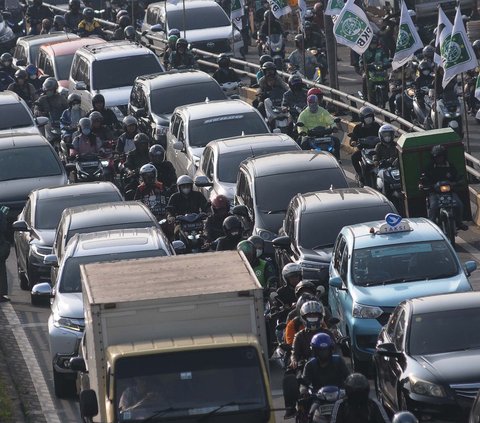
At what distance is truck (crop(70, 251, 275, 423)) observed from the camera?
14133mm

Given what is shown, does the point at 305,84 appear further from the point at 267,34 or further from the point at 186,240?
the point at 186,240

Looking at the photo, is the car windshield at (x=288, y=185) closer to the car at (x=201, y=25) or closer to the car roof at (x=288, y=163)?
the car roof at (x=288, y=163)

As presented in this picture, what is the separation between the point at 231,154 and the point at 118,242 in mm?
6708

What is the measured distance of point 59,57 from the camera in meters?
40.2

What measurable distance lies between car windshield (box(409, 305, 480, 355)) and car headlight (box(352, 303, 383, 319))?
81.6 inches

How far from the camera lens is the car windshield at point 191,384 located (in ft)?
46.2

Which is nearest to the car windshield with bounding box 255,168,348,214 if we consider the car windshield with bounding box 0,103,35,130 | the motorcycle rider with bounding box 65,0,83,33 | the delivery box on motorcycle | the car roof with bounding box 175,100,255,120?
the delivery box on motorcycle

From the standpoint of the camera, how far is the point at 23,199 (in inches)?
1104

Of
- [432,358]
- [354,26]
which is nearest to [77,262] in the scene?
[432,358]

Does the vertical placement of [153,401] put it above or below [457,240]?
above

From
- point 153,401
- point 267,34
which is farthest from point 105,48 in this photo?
point 153,401

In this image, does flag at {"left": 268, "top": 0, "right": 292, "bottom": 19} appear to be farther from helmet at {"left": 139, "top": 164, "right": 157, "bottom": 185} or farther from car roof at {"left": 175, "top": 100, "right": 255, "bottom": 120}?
helmet at {"left": 139, "top": 164, "right": 157, "bottom": 185}

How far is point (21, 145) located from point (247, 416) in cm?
1556

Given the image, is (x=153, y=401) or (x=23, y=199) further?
(x=23, y=199)
